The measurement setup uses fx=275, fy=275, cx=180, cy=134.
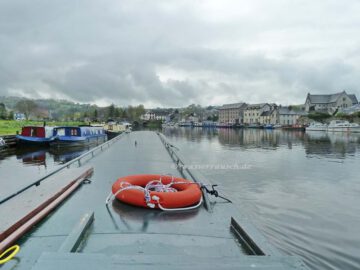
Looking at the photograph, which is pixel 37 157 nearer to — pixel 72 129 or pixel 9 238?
pixel 72 129

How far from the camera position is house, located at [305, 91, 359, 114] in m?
119

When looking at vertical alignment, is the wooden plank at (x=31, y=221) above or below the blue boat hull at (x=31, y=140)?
below

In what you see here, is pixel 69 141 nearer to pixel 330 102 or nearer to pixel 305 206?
pixel 305 206

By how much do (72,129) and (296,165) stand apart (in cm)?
2555

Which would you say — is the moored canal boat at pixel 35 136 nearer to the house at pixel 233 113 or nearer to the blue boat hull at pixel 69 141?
the blue boat hull at pixel 69 141

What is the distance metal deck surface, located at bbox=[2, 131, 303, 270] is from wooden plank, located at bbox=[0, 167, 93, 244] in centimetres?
29

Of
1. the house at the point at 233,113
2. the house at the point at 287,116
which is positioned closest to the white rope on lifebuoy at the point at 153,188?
the house at the point at 287,116

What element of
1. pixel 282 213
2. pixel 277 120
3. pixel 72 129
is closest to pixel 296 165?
pixel 282 213

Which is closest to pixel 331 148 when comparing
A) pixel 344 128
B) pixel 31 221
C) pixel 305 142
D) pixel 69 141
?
pixel 305 142

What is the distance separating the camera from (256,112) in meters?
133

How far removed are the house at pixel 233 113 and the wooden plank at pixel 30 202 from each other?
142 metres

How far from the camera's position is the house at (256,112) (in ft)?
424

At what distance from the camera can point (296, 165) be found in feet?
65.6

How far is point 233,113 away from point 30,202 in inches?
5959
